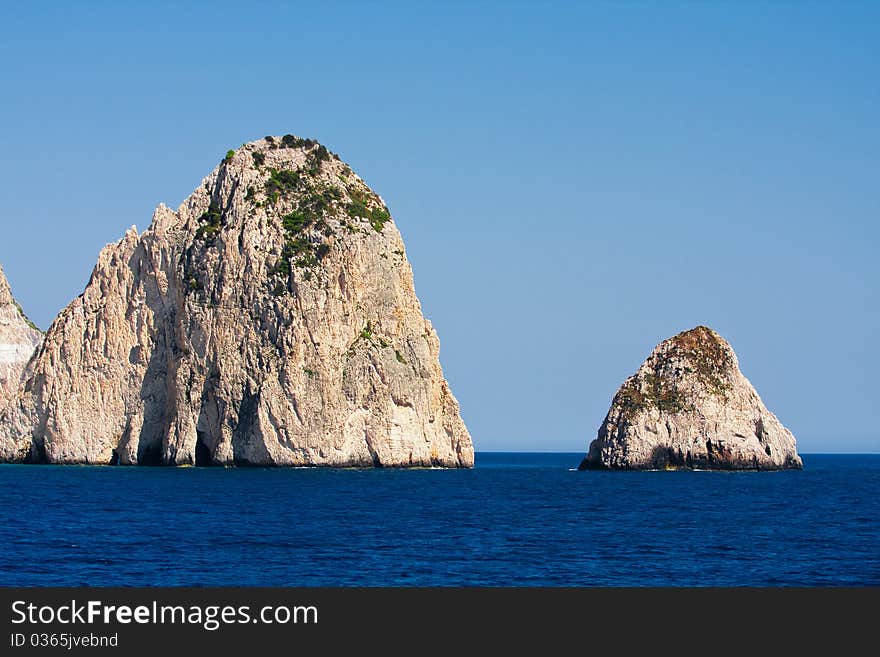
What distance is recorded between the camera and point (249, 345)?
117562 mm

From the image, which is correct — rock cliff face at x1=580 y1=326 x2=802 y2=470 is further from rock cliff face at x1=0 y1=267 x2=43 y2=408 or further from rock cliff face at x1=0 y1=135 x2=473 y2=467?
rock cliff face at x1=0 y1=267 x2=43 y2=408

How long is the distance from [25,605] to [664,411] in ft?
314

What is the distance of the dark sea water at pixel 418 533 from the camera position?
142 ft


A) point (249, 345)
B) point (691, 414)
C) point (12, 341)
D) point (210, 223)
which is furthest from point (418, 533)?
point (12, 341)

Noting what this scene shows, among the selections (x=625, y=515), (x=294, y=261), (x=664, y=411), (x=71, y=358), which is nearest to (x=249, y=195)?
(x=294, y=261)

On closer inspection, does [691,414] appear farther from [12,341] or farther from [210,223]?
[12,341]

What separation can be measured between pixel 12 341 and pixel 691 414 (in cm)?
8447

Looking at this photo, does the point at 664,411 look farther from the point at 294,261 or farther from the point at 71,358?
the point at 71,358

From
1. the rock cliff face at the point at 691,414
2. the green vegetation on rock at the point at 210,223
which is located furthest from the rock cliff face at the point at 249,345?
the rock cliff face at the point at 691,414

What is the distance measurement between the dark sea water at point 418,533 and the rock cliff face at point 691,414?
18005 mm

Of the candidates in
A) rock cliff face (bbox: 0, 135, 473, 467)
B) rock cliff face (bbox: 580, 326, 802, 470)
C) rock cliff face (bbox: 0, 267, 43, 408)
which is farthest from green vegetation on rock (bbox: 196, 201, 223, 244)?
rock cliff face (bbox: 580, 326, 802, 470)

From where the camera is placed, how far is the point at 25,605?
1031 inches

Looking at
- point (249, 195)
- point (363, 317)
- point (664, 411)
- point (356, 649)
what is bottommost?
point (356, 649)

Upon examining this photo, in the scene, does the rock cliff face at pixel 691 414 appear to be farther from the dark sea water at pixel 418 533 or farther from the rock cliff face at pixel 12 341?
the rock cliff face at pixel 12 341
